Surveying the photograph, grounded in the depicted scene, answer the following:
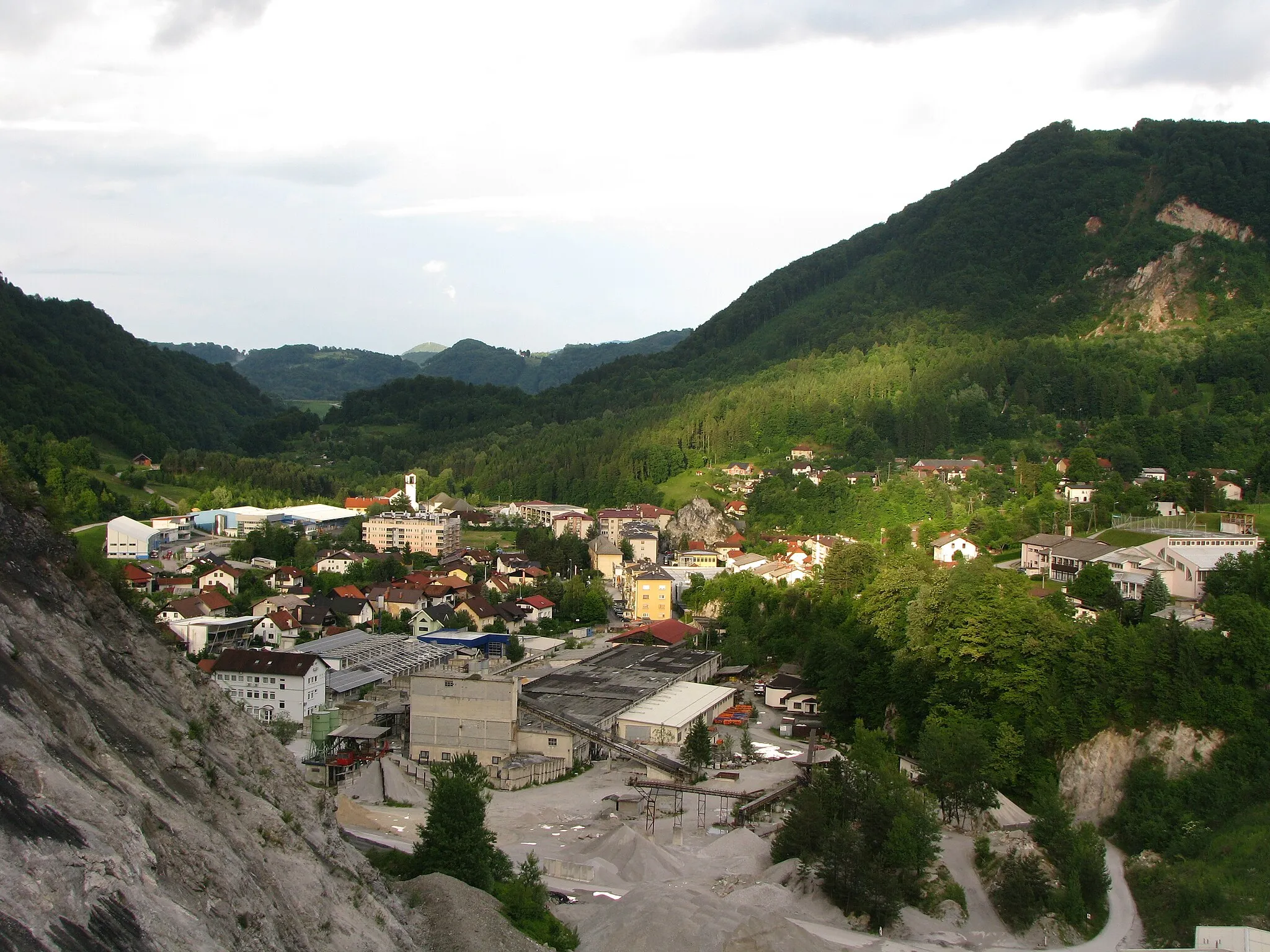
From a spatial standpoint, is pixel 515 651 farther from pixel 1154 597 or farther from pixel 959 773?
pixel 1154 597

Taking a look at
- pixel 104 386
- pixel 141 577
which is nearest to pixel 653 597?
pixel 141 577

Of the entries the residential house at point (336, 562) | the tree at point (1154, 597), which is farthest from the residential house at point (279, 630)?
the tree at point (1154, 597)

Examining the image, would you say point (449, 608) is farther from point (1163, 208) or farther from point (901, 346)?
point (1163, 208)

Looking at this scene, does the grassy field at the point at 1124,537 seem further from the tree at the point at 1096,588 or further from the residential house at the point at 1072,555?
the tree at the point at 1096,588

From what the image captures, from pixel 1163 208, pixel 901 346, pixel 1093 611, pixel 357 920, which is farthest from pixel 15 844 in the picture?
pixel 1163 208

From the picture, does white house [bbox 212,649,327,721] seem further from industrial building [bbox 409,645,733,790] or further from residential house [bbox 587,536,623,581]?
residential house [bbox 587,536,623,581]

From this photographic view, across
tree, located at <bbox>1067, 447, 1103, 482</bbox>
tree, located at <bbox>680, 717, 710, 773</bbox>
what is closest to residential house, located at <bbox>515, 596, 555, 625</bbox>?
tree, located at <bbox>680, 717, 710, 773</bbox>

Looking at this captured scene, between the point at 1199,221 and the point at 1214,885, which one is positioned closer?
the point at 1214,885
